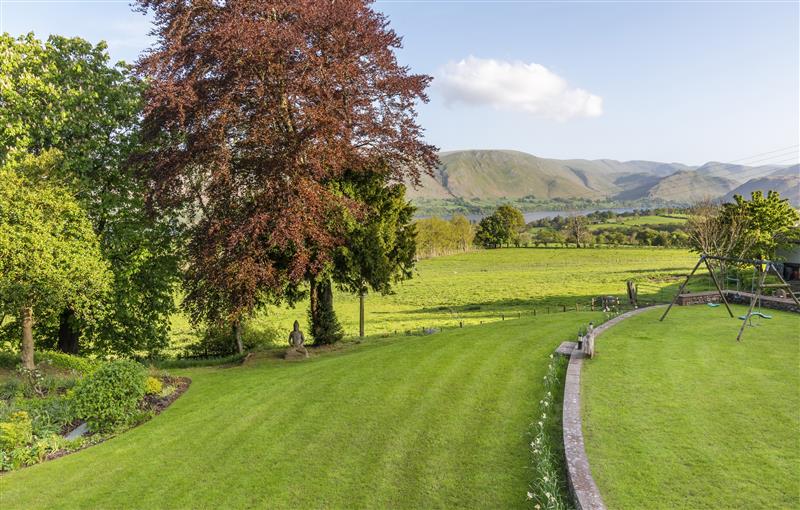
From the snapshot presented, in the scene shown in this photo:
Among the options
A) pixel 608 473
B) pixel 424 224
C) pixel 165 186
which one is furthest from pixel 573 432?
pixel 424 224

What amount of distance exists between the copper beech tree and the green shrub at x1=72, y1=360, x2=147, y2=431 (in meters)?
4.83

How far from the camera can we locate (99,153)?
2100 cm

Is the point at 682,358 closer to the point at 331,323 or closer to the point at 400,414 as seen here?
the point at 400,414

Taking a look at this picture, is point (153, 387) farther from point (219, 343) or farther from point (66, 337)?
point (66, 337)

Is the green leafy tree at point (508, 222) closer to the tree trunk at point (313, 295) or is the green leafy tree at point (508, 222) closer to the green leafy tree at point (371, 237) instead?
the green leafy tree at point (371, 237)

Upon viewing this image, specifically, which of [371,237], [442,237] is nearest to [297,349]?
[371,237]

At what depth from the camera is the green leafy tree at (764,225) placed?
125 feet

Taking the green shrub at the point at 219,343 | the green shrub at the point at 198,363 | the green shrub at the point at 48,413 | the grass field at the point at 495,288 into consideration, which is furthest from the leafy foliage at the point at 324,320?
the green shrub at the point at 48,413

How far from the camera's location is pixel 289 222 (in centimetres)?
1689

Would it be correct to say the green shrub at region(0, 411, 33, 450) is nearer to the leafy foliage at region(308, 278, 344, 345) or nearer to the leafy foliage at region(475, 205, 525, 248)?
the leafy foliage at region(308, 278, 344, 345)

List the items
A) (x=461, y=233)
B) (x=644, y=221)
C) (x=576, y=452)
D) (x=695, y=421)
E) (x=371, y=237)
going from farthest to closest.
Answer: (x=644, y=221), (x=461, y=233), (x=371, y=237), (x=695, y=421), (x=576, y=452)

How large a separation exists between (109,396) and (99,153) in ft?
44.8

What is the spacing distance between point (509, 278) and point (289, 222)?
6484 centimetres

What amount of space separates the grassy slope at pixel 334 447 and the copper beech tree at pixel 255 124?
18.0 ft
